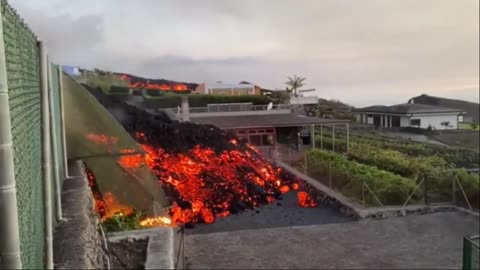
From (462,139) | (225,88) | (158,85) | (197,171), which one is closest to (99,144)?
(197,171)

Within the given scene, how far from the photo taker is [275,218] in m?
11.5

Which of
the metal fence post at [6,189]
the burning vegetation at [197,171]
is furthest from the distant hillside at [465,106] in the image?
the metal fence post at [6,189]

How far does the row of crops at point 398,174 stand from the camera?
39.8 feet

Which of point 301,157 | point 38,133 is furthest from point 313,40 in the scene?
point 38,133

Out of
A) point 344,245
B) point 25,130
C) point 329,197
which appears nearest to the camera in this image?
point 25,130

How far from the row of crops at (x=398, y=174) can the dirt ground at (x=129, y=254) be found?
7.74 m

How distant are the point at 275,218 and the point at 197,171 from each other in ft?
7.80

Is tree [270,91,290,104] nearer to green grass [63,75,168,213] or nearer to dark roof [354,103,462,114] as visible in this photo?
dark roof [354,103,462,114]

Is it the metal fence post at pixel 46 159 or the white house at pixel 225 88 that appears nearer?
the metal fence post at pixel 46 159

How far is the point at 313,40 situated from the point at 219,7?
848 centimetres

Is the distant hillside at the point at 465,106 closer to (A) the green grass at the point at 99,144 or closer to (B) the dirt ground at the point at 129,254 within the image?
(A) the green grass at the point at 99,144

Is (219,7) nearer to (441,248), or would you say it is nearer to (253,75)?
(441,248)

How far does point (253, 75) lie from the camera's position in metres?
27.1

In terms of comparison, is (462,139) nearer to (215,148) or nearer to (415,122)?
(415,122)
